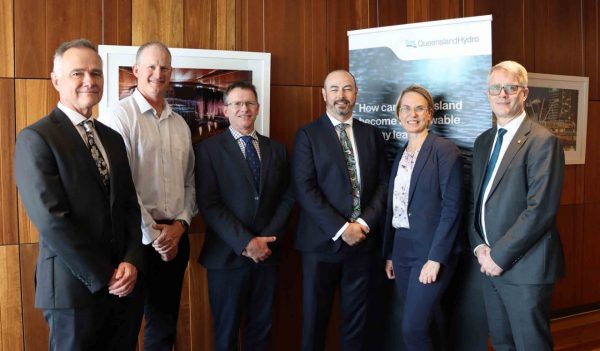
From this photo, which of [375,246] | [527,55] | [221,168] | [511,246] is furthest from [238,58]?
[527,55]

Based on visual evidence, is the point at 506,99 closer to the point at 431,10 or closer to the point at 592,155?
the point at 431,10

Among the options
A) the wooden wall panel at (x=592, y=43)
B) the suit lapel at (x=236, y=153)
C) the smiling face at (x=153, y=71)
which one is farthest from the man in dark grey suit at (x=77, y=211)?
the wooden wall panel at (x=592, y=43)

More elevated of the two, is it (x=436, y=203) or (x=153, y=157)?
(x=153, y=157)

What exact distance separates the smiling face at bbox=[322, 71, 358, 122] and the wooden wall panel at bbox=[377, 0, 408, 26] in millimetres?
1020

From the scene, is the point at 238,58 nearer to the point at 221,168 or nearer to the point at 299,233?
the point at 221,168

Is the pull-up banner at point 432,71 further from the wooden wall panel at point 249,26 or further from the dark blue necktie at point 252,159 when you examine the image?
the dark blue necktie at point 252,159

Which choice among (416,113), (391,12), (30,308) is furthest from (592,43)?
(30,308)

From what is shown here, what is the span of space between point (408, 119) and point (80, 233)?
1.91 m

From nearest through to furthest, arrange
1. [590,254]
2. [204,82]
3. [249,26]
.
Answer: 1. [204,82]
2. [249,26]
3. [590,254]

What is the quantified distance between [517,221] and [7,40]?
9.98ft

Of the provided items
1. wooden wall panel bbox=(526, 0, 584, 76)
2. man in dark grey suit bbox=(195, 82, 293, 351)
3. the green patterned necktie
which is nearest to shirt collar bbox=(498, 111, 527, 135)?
the green patterned necktie

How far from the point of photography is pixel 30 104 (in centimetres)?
321

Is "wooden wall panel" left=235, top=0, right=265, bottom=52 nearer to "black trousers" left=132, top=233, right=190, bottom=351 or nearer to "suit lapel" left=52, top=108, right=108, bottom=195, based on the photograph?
"black trousers" left=132, top=233, right=190, bottom=351

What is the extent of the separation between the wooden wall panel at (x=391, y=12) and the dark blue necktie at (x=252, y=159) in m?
1.61
